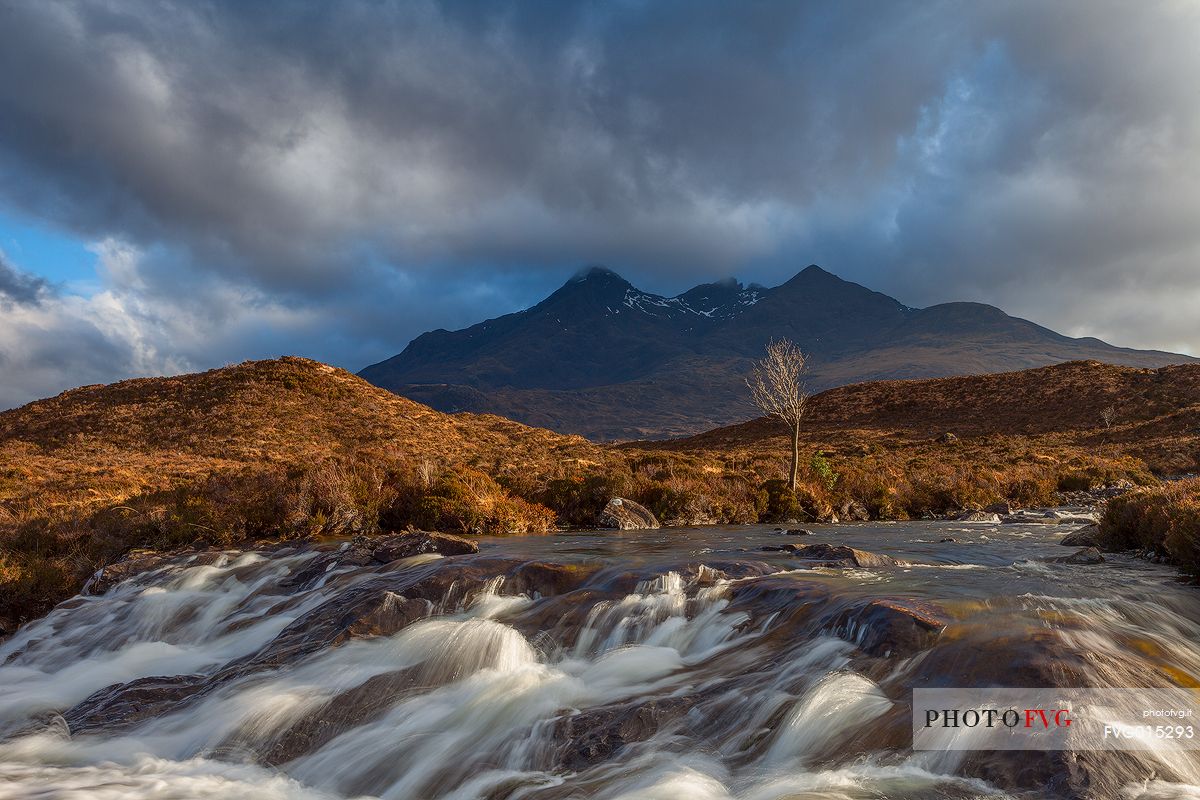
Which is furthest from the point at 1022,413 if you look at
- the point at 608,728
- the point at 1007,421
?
the point at 608,728

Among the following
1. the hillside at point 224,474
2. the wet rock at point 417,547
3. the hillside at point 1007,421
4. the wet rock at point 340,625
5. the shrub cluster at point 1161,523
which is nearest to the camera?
the wet rock at point 340,625

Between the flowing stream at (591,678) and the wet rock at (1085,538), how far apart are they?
2878mm

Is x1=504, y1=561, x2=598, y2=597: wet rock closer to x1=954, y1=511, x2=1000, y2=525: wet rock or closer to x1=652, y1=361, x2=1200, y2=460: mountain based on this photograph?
x1=954, y1=511, x2=1000, y2=525: wet rock

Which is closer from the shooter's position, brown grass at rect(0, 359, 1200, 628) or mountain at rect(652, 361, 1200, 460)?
brown grass at rect(0, 359, 1200, 628)

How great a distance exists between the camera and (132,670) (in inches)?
381

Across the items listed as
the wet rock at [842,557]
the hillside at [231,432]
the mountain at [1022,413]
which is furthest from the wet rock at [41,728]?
the mountain at [1022,413]

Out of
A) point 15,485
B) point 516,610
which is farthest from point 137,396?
point 516,610

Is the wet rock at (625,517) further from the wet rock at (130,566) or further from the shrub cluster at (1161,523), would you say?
the shrub cluster at (1161,523)

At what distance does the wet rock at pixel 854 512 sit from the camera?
2297 centimetres

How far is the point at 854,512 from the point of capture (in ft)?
76.6

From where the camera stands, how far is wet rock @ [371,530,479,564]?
484 inches

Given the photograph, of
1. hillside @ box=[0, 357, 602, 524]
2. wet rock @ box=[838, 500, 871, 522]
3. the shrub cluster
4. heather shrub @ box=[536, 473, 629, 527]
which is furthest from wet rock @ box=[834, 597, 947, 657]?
hillside @ box=[0, 357, 602, 524]

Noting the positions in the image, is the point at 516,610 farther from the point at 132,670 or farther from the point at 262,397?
the point at 262,397

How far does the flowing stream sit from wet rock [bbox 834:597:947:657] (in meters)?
0.03
